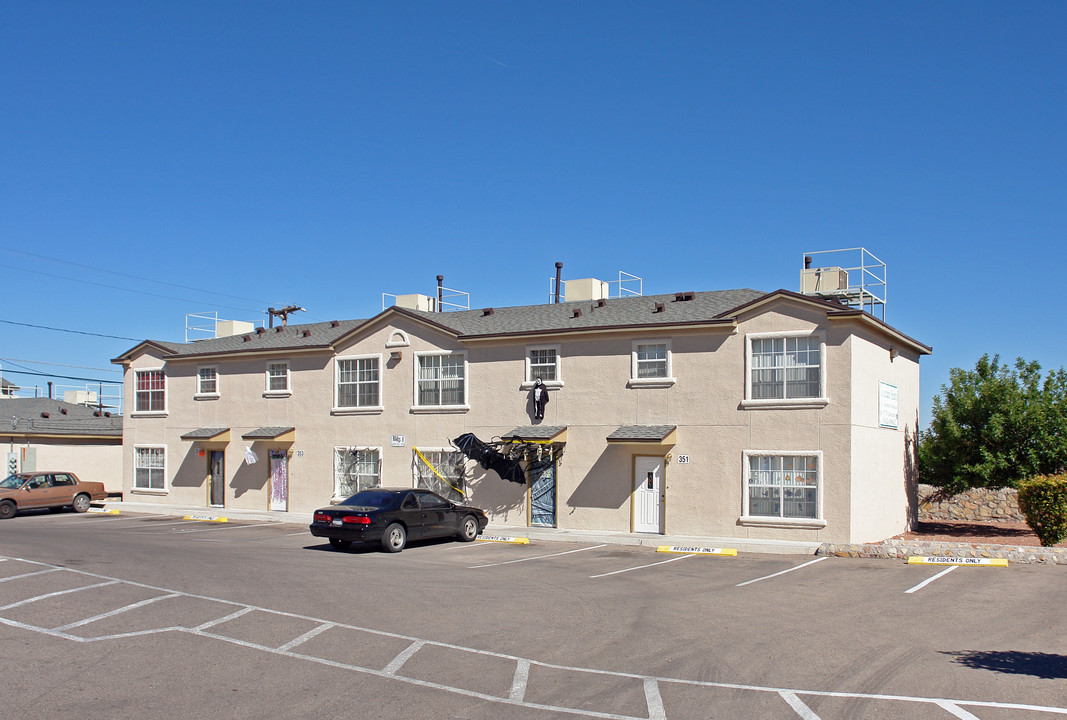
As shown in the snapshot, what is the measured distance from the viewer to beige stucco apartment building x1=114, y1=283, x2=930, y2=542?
74.5 feet

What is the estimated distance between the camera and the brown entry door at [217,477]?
33.3 meters

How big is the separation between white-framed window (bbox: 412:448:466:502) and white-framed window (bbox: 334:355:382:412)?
2413 millimetres

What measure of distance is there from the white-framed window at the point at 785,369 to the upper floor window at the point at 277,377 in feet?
54.8

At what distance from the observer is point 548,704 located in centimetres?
815

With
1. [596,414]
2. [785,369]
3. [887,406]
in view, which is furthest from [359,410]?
[887,406]

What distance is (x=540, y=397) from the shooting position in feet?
85.9

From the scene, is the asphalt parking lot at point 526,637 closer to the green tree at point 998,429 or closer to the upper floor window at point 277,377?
the green tree at point 998,429

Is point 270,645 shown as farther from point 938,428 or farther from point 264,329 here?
point 264,329

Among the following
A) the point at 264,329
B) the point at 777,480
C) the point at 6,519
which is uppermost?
the point at 264,329

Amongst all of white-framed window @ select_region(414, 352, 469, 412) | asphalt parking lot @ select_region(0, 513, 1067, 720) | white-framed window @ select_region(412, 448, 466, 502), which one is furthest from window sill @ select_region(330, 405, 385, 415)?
asphalt parking lot @ select_region(0, 513, 1067, 720)

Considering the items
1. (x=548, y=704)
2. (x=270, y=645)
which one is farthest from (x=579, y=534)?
(x=548, y=704)

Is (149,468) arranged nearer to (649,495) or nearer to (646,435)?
(649,495)

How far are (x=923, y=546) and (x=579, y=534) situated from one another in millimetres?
8637

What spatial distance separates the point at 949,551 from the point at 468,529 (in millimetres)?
11292
